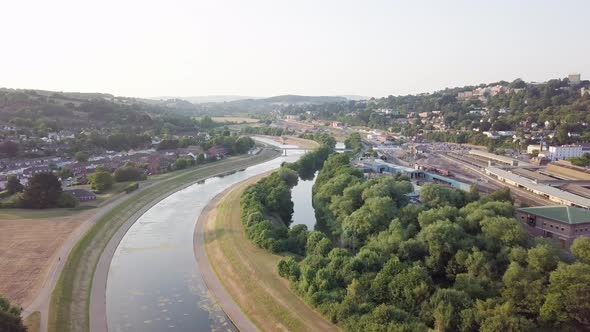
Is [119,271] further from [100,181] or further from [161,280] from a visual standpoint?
[100,181]

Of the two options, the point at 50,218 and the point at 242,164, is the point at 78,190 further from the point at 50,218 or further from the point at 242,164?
the point at 242,164

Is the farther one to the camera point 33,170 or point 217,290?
point 33,170

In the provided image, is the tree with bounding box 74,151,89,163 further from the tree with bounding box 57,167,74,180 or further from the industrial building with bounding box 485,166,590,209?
the industrial building with bounding box 485,166,590,209

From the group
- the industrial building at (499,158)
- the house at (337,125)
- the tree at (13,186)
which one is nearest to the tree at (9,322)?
the tree at (13,186)

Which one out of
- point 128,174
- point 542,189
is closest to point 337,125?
point 128,174

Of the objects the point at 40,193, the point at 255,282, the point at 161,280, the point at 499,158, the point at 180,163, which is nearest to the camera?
the point at 255,282

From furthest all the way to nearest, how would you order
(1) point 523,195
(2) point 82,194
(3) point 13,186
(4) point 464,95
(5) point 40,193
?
(4) point 464,95
(3) point 13,186
(2) point 82,194
(1) point 523,195
(5) point 40,193

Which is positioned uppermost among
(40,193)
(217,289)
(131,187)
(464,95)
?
(464,95)
